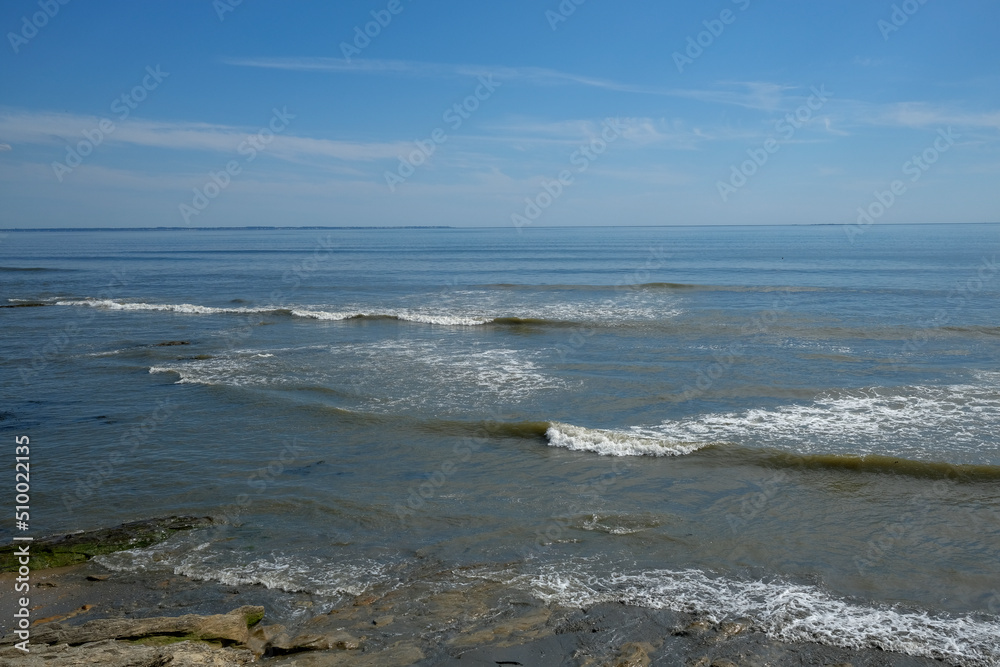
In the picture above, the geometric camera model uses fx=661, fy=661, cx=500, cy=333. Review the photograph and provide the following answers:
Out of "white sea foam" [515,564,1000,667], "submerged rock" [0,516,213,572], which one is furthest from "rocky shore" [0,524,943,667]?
"submerged rock" [0,516,213,572]

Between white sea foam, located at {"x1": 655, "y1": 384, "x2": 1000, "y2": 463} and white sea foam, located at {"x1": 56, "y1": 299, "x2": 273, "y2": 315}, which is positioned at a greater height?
white sea foam, located at {"x1": 56, "y1": 299, "x2": 273, "y2": 315}

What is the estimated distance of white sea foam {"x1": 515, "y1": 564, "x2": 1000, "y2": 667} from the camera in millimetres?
6211

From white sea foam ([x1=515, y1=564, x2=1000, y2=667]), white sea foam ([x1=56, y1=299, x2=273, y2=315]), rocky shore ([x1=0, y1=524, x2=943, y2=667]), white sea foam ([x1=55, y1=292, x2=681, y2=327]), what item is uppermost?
white sea foam ([x1=56, y1=299, x2=273, y2=315])

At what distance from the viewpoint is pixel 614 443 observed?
40.2 feet

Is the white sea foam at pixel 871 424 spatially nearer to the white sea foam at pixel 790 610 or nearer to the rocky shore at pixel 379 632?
the white sea foam at pixel 790 610

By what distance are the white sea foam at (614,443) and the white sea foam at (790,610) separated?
443cm

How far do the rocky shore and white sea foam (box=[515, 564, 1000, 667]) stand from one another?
16 centimetres

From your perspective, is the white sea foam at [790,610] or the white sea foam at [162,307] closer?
the white sea foam at [790,610]

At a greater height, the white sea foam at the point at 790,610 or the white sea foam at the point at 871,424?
the white sea foam at the point at 871,424

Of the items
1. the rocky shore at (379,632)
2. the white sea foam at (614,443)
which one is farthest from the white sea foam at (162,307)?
the rocky shore at (379,632)

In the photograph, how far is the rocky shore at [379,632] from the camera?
5801 millimetres

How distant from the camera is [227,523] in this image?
908cm

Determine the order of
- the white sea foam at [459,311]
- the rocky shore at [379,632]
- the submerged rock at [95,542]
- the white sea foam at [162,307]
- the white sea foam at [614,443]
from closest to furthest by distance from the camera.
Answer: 1. the rocky shore at [379,632]
2. the submerged rock at [95,542]
3. the white sea foam at [614,443]
4. the white sea foam at [459,311]
5. the white sea foam at [162,307]

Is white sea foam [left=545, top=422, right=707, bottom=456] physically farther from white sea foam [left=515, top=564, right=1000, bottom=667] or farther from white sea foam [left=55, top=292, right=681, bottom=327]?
white sea foam [left=55, top=292, right=681, bottom=327]
